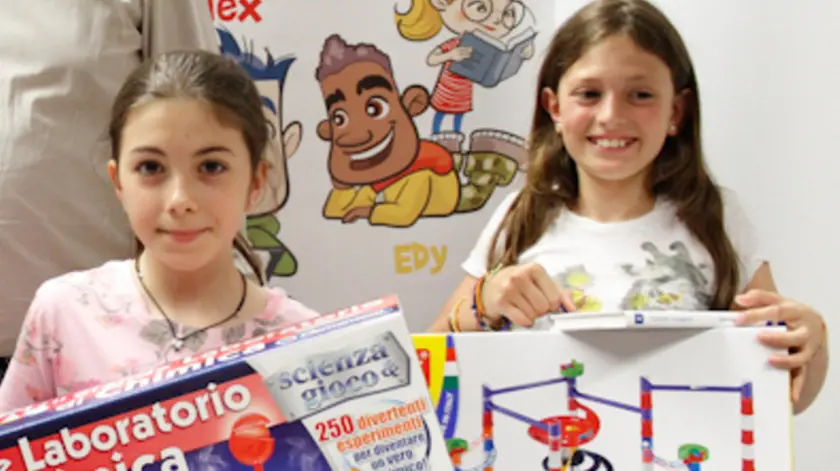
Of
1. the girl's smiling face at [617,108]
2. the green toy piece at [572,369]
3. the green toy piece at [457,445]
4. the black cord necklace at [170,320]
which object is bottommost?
the green toy piece at [457,445]

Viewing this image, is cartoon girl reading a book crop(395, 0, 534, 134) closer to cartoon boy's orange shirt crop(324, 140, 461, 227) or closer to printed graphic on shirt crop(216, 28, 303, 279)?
cartoon boy's orange shirt crop(324, 140, 461, 227)

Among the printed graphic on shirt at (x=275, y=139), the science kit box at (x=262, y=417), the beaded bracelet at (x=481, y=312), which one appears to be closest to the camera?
the science kit box at (x=262, y=417)

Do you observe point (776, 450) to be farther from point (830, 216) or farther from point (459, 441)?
point (830, 216)

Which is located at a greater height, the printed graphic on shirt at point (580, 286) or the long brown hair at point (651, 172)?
the long brown hair at point (651, 172)

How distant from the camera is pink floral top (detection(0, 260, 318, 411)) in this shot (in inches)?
31.4

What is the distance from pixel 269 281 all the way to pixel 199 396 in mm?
1124

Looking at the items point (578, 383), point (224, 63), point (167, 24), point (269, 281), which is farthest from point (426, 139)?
point (578, 383)

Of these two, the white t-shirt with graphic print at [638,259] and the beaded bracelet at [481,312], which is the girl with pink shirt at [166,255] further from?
the white t-shirt with graphic print at [638,259]

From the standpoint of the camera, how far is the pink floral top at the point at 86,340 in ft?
2.62

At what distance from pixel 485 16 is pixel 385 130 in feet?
1.08

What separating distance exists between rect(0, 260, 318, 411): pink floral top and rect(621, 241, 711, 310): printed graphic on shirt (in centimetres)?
51

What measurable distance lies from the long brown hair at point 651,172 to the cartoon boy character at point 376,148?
0.45 m

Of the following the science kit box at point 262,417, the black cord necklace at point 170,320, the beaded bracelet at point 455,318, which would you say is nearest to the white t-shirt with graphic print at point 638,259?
the beaded bracelet at point 455,318

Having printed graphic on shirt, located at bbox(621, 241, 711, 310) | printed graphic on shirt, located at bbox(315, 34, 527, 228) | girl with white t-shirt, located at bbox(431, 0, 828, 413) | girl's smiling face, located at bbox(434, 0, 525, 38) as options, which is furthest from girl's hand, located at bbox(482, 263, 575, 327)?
girl's smiling face, located at bbox(434, 0, 525, 38)
